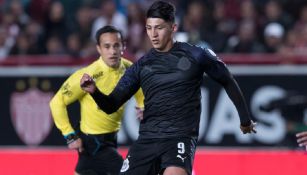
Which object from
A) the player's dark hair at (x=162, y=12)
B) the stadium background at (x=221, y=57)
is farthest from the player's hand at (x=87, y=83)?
the stadium background at (x=221, y=57)

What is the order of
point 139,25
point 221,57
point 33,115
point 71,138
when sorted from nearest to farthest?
point 71,138 < point 221,57 < point 33,115 < point 139,25

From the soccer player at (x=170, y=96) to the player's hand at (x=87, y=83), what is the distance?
0.04 metres

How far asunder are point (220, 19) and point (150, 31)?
8.56 m

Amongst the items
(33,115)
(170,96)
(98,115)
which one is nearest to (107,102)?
(170,96)

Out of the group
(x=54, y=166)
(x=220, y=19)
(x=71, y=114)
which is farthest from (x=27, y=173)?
(x=220, y=19)

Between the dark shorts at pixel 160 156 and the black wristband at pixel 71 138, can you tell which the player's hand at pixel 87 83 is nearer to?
the dark shorts at pixel 160 156

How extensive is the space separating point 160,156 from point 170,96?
0.50 meters

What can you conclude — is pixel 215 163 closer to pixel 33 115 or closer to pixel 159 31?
pixel 159 31

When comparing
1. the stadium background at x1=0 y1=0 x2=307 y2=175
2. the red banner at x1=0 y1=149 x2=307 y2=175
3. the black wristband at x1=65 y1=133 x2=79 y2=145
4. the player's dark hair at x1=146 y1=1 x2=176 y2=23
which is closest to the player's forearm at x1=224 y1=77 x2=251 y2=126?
the player's dark hair at x1=146 y1=1 x2=176 y2=23

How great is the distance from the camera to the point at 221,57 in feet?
50.0

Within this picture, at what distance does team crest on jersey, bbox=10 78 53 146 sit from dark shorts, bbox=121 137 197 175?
27.3ft

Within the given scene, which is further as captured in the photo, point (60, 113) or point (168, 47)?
point (60, 113)

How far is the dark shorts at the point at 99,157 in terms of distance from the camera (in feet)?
30.5

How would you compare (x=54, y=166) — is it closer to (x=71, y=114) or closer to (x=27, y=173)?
(x=27, y=173)
